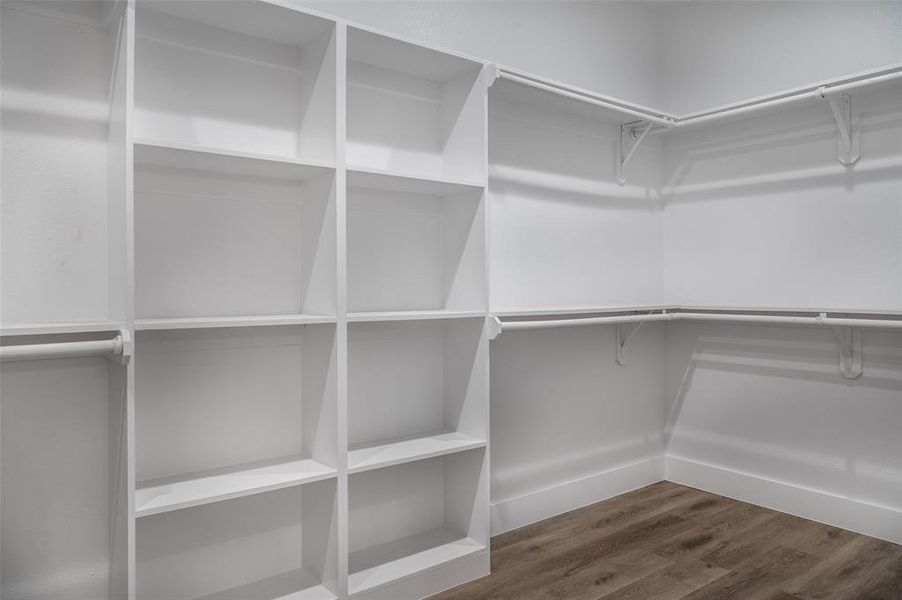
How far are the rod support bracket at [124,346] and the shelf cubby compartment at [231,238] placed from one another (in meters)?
0.12

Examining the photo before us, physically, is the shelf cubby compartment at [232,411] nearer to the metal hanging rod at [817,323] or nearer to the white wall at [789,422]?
the metal hanging rod at [817,323]

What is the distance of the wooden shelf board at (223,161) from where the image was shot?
5.04ft

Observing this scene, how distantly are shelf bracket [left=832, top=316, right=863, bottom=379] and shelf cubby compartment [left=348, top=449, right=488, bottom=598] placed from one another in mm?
1639

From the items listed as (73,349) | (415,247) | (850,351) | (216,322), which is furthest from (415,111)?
(850,351)

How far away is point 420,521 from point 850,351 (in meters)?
1.93

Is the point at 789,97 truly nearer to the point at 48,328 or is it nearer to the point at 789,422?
the point at 789,422

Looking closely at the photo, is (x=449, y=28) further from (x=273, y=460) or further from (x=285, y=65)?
(x=273, y=460)

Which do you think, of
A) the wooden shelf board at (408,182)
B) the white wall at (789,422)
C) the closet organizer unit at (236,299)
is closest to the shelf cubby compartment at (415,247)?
the wooden shelf board at (408,182)

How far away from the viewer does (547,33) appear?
2.73 metres

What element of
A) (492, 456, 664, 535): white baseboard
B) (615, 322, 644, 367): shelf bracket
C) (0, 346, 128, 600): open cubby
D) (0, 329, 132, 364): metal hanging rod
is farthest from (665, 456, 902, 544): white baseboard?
(0, 329, 132, 364): metal hanging rod

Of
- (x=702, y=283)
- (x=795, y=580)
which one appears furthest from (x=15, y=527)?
(x=702, y=283)

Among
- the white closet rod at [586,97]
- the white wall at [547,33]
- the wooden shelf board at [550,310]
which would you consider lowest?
the wooden shelf board at [550,310]

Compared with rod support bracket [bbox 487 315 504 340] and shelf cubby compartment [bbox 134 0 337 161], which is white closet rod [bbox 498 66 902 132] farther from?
rod support bracket [bbox 487 315 504 340]

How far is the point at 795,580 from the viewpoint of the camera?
2.11 metres
